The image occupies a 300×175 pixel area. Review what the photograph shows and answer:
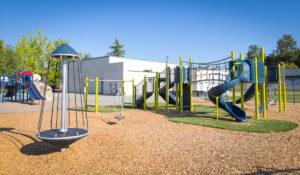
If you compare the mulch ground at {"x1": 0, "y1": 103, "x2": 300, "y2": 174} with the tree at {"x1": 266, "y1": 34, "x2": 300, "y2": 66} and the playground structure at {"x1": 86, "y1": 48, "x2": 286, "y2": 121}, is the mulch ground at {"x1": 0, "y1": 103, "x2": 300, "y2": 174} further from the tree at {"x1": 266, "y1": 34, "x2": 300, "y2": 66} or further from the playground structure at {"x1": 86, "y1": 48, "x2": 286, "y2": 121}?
the tree at {"x1": 266, "y1": 34, "x2": 300, "y2": 66}

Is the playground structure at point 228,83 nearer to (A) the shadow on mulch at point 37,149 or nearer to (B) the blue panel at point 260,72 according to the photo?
(B) the blue panel at point 260,72

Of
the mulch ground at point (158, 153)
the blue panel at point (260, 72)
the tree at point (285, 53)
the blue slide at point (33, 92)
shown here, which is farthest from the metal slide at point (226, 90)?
the tree at point (285, 53)

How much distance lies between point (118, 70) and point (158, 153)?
3495 centimetres

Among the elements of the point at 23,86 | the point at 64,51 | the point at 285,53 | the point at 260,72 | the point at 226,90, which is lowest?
the point at 226,90

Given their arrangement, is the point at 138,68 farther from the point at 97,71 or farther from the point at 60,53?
the point at 60,53

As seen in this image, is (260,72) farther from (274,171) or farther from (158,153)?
(274,171)

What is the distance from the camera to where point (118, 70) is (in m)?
40.5

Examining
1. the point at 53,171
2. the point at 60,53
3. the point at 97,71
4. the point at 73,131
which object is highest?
the point at 97,71

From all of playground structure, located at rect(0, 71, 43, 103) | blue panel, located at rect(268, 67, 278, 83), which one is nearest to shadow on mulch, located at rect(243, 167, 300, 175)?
blue panel, located at rect(268, 67, 278, 83)

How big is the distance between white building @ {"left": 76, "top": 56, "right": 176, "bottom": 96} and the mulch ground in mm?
30549

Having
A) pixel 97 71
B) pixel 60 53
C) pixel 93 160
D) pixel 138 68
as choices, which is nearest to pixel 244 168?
pixel 93 160

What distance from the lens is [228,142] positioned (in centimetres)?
707

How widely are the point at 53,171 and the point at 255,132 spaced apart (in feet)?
20.7

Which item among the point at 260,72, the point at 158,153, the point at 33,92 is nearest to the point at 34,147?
the point at 158,153
